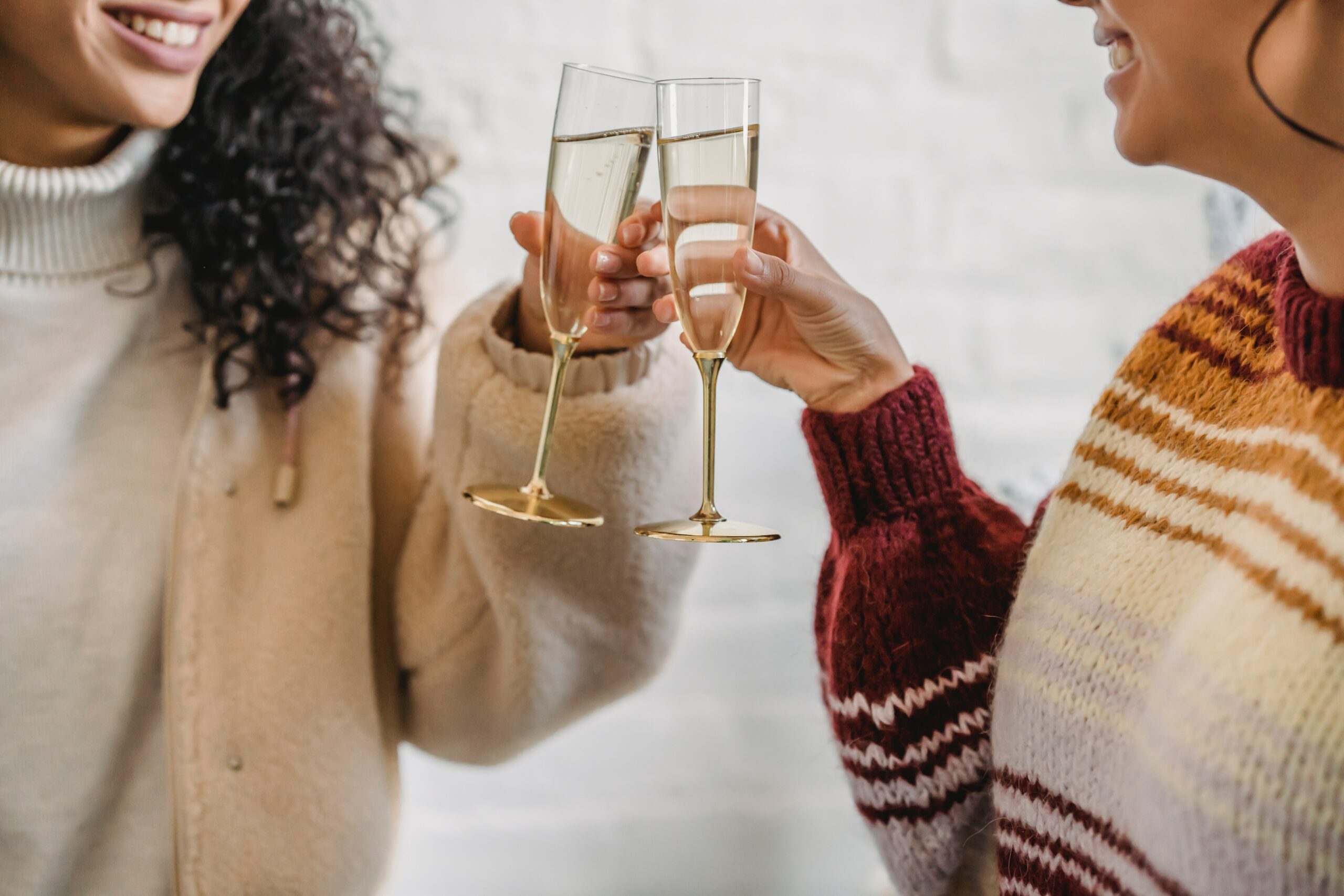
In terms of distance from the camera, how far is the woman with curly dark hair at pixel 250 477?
0.86 metres

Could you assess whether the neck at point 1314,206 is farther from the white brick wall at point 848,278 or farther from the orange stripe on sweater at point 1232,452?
the white brick wall at point 848,278

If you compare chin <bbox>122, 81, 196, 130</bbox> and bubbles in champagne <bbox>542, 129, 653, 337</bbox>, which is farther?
chin <bbox>122, 81, 196, 130</bbox>

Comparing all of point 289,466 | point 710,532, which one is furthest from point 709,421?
point 289,466

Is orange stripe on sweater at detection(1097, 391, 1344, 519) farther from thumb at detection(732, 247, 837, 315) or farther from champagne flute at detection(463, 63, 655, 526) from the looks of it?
champagne flute at detection(463, 63, 655, 526)

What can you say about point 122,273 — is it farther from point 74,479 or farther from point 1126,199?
point 1126,199

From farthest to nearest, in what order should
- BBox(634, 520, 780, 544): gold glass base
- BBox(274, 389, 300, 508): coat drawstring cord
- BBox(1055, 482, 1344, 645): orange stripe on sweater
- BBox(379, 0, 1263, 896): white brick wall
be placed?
BBox(379, 0, 1263, 896): white brick wall → BBox(274, 389, 300, 508): coat drawstring cord → BBox(634, 520, 780, 544): gold glass base → BBox(1055, 482, 1344, 645): orange stripe on sweater

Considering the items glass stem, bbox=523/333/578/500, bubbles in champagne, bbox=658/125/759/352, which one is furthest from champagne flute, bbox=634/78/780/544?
glass stem, bbox=523/333/578/500

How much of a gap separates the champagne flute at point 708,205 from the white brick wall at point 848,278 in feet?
2.34

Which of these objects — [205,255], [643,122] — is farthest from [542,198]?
[643,122]

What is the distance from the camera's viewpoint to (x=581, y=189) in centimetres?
63

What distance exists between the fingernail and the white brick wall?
0.71 metres

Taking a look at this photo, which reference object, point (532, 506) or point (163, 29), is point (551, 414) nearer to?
point (532, 506)

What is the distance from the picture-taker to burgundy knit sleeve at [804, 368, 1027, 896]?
72cm

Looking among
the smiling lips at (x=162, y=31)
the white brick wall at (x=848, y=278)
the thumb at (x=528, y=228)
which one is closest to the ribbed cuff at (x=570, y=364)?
the thumb at (x=528, y=228)
